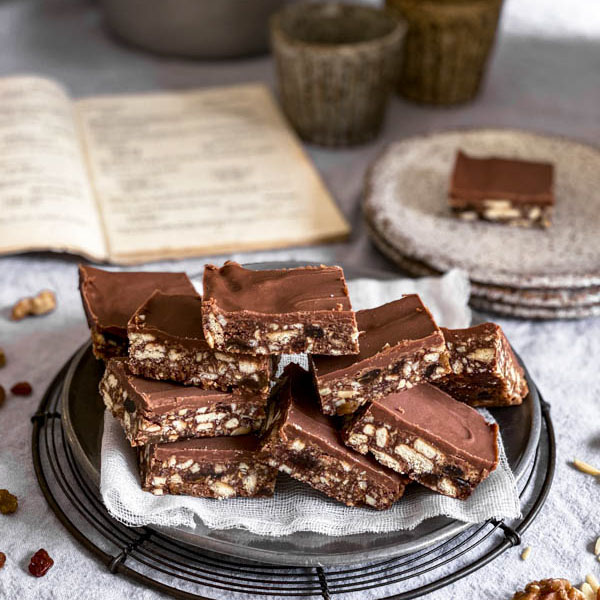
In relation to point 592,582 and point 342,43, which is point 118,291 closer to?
point 592,582

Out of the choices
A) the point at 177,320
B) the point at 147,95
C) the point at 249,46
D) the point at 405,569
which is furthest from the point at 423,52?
the point at 405,569

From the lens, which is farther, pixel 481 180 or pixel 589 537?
pixel 481 180

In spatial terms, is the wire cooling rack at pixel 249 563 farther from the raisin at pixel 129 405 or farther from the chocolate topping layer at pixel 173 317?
the chocolate topping layer at pixel 173 317

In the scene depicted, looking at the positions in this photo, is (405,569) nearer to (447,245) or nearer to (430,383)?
(430,383)

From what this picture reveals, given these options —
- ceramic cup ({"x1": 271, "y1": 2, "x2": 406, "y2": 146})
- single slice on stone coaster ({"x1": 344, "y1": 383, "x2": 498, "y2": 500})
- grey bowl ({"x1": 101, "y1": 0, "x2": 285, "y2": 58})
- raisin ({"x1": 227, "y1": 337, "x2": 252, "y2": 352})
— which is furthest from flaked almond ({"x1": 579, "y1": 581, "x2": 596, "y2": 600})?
grey bowl ({"x1": 101, "y1": 0, "x2": 285, "y2": 58})

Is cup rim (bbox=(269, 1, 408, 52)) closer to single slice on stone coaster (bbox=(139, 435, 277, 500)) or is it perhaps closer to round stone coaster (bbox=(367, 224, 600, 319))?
round stone coaster (bbox=(367, 224, 600, 319))

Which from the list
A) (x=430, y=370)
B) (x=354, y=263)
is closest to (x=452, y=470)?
(x=430, y=370)

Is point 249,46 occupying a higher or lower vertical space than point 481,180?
lower

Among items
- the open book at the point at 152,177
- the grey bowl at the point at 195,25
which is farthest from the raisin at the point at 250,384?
the grey bowl at the point at 195,25
